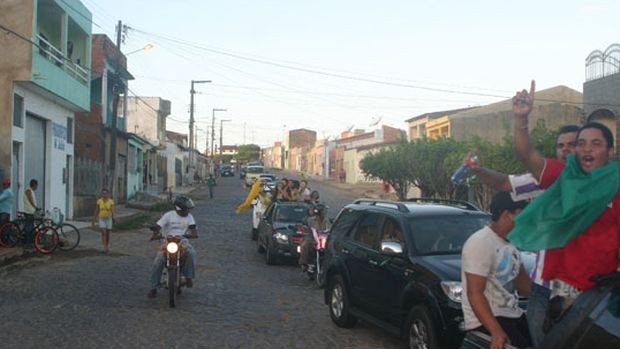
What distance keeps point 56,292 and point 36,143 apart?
13.2 meters

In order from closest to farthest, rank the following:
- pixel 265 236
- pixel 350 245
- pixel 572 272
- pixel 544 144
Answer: pixel 572 272
pixel 350 245
pixel 265 236
pixel 544 144

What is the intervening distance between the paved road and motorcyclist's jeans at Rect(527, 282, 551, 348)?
4507 mm

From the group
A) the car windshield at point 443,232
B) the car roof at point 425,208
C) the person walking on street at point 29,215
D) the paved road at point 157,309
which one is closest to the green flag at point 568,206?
the car windshield at point 443,232

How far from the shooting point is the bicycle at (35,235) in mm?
16859

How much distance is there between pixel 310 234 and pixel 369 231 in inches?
202

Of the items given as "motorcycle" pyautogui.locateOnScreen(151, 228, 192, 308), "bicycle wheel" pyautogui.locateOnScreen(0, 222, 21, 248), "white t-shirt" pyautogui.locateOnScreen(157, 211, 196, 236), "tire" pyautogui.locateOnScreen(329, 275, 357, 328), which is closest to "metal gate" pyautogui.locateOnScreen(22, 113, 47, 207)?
"bicycle wheel" pyautogui.locateOnScreen(0, 222, 21, 248)

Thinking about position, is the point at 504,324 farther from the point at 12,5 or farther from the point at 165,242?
the point at 12,5

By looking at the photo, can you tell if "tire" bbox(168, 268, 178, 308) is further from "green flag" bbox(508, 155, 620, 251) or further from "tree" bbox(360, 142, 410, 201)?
"tree" bbox(360, 142, 410, 201)

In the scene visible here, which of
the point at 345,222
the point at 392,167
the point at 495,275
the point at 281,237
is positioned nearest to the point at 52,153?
the point at 281,237

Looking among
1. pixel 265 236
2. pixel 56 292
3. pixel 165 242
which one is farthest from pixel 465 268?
pixel 265 236

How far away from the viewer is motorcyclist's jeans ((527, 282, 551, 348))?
399cm

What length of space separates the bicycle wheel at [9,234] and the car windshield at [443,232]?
38.7ft

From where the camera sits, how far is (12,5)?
2053cm

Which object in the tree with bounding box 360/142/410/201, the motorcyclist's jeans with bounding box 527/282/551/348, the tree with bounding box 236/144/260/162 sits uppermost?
the tree with bounding box 236/144/260/162
